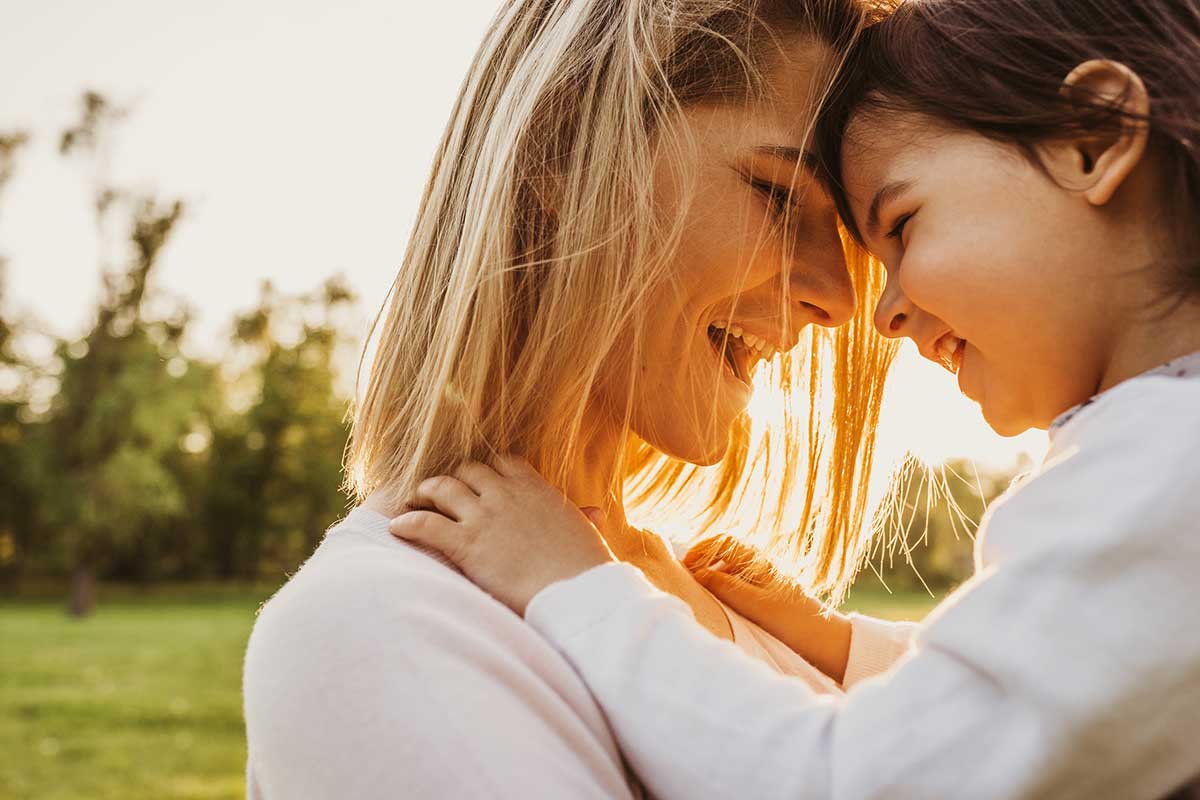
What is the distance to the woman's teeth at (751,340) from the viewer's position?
180 centimetres

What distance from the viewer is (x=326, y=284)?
30.3 metres

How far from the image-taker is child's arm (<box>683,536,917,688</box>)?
1974mm

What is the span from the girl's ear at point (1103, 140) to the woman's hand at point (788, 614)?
2.97ft

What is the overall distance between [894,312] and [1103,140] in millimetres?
388

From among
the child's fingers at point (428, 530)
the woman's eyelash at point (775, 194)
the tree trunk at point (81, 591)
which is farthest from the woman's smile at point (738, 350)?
the tree trunk at point (81, 591)

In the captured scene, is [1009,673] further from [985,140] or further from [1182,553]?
[985,140]

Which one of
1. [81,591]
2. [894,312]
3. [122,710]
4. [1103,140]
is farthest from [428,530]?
[81,591]

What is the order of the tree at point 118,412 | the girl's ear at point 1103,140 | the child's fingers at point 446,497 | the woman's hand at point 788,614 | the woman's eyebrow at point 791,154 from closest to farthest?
the girl's ear at point 1103,140 → the child's fingers at point 446,497 → the woman's eyebrow at point 791,154 → the woman's hand at point 788,614 → the tree at point 118,412

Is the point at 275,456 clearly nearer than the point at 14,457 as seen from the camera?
No

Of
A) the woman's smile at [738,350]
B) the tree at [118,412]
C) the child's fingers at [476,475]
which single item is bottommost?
the tree at [118,412]

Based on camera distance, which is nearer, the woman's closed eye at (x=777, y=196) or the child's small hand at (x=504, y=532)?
the child's small hand at (x=504, y=532)

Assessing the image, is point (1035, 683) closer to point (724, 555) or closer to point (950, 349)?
point (950, 349)

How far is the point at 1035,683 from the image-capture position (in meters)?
1.08

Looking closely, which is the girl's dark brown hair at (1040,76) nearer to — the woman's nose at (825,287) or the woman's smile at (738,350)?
the woman's nose at (825,287)
